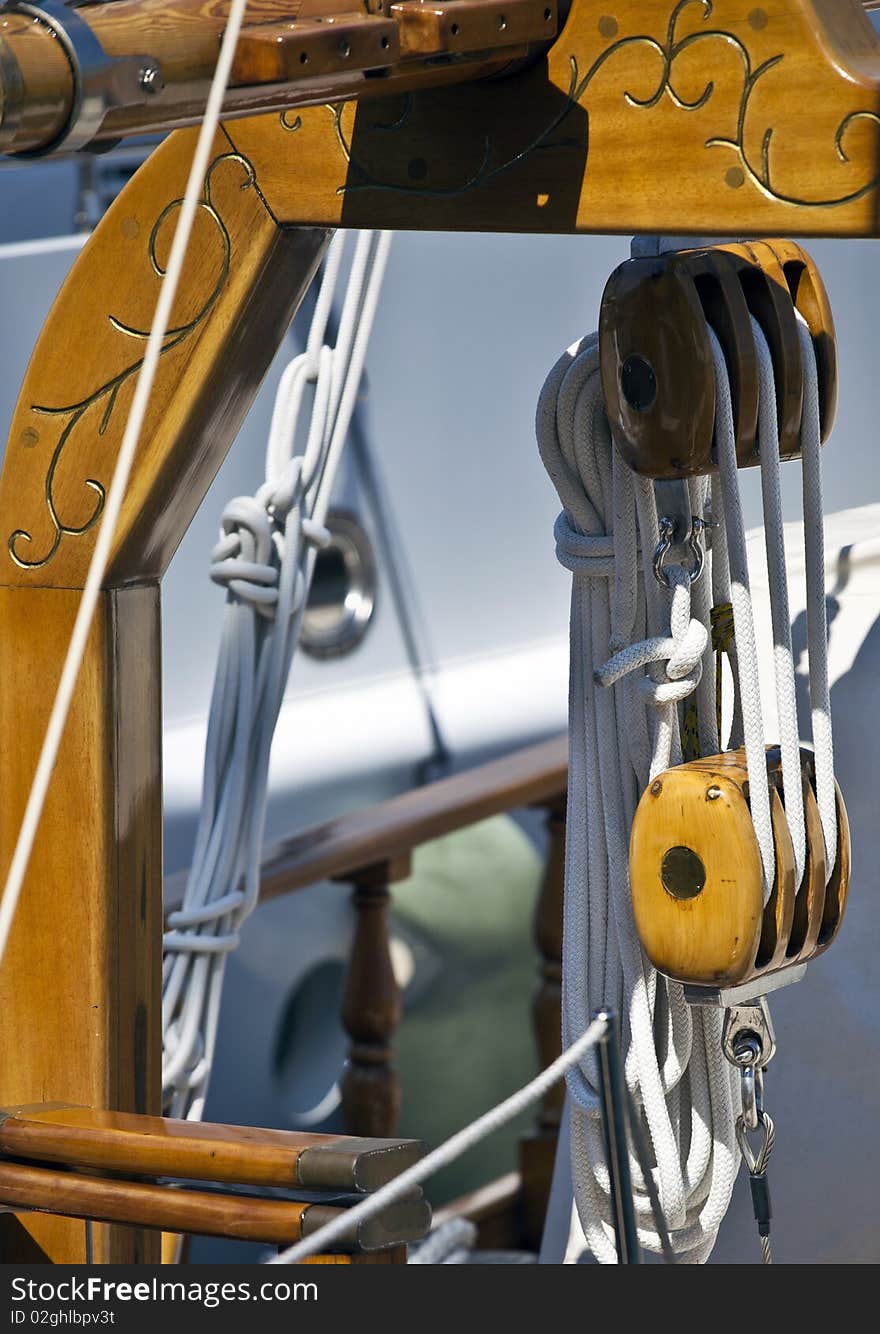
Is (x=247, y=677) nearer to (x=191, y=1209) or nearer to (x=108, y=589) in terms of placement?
(x=108, y=589)

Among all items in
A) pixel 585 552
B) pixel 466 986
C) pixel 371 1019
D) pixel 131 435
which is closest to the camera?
pixel 131 435

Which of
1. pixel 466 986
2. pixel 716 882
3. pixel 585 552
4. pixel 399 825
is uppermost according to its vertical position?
pixel 466 986

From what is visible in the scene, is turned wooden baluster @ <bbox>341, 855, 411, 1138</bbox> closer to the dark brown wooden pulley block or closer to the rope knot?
the rope knot

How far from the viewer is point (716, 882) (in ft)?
3.25

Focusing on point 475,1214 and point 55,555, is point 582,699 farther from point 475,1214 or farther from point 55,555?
point 475,1214

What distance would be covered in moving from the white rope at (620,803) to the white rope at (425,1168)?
0.19 m

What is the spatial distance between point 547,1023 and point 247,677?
96 cm

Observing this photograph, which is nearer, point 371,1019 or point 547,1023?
point 371,1019

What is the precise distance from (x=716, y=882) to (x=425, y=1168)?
0.73ft

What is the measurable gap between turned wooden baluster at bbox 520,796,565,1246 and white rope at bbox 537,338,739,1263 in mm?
1114

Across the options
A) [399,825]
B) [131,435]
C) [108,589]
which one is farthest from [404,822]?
[131,435]

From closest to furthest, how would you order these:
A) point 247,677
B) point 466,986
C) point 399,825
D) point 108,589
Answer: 1. point 108,589
2. point 247,677
3. point 399,825
4. point 466,986

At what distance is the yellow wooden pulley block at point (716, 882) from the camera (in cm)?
99

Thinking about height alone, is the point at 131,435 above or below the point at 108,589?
below
